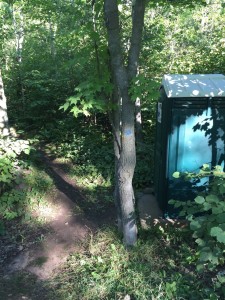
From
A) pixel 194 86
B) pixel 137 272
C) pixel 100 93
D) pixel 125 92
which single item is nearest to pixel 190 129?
pixel 194 86

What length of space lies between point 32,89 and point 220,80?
7.10 m

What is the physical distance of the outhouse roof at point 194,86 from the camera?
477 centimetres

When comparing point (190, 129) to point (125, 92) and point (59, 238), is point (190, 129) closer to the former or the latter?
point (125, 92)

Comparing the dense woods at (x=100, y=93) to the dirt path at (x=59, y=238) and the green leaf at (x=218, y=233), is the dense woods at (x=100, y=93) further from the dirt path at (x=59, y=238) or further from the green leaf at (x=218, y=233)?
the green leaf at (x=218, y=233)

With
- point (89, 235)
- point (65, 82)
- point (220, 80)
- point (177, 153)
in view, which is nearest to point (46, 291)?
point (89, 235)

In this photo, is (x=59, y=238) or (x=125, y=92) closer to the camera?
(x=125, y=92)

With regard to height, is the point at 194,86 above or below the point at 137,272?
above

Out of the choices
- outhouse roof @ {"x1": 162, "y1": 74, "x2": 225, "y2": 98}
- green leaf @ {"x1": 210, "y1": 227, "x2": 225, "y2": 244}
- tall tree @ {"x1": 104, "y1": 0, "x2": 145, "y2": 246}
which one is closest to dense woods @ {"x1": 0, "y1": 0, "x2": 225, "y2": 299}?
tall tree @ {"x1": 104, "y1": 0, "x2": 145, "y2": 246}

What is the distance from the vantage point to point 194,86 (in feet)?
16.3

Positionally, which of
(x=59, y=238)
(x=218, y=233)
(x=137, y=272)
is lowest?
(x=59, y=238)

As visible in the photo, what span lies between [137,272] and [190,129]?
7.03ft

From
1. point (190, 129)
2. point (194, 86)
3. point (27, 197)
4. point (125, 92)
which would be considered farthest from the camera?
point (27, 197)

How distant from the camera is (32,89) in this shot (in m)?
10.8

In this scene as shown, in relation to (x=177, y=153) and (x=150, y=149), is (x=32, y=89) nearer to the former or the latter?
(x=150, y=149)
